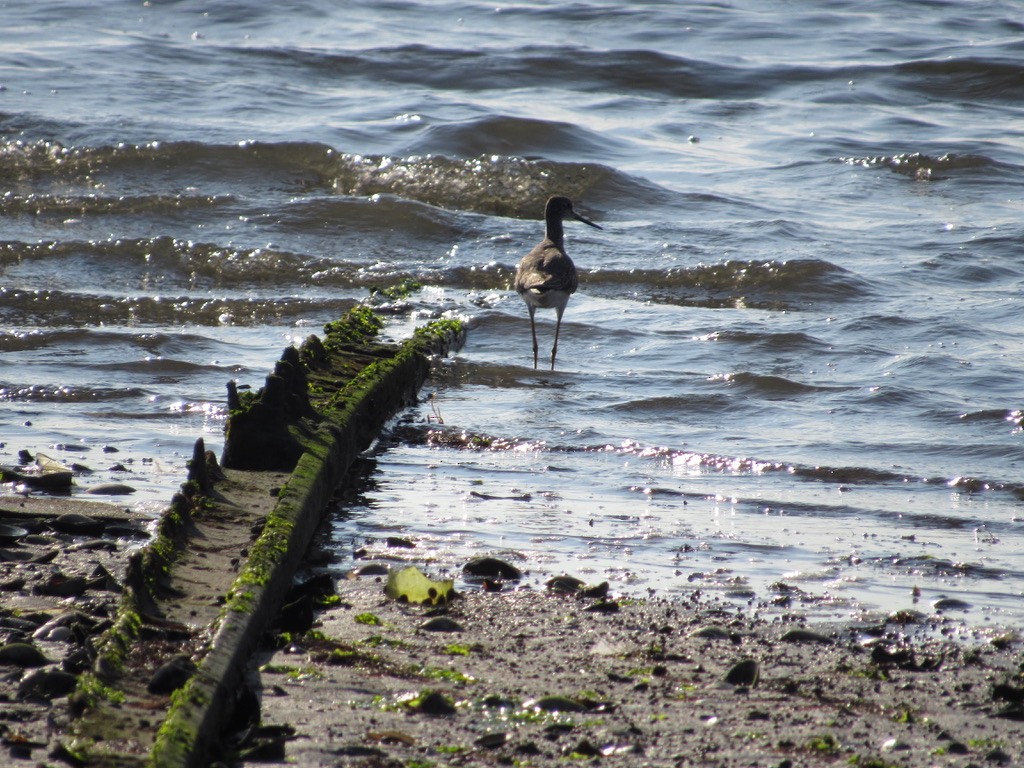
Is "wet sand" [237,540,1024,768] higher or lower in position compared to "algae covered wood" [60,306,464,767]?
lower

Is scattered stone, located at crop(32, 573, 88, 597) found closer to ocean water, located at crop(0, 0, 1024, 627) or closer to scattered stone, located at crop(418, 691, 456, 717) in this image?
ocean water, located at crop(0, 0, 1024, 627)

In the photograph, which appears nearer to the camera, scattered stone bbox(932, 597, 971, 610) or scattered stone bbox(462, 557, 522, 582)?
scattered stone bbox(932, 597, 971, 610)

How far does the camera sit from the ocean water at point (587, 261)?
511 cm

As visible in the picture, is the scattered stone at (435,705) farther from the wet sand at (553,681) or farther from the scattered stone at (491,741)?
the scattered stone at (491,741)

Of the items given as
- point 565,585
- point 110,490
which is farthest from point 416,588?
point 110,490

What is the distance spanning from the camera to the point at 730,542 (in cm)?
473

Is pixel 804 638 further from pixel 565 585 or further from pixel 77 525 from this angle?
pixel 77 525

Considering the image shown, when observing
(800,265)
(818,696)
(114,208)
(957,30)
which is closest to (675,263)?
(800,265)

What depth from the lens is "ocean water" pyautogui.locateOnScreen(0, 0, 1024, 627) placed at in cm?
511

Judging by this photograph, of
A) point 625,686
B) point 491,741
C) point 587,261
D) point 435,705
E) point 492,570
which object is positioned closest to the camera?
point 491,741

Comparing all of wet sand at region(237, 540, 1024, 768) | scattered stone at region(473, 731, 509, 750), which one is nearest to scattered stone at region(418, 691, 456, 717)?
wet sand at region(237, 540, 1024, 768)

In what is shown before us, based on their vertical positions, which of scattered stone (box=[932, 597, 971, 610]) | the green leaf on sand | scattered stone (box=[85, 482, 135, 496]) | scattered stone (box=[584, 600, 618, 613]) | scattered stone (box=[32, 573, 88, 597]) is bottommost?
scattered stone (box=[932, 597, 971, 610])

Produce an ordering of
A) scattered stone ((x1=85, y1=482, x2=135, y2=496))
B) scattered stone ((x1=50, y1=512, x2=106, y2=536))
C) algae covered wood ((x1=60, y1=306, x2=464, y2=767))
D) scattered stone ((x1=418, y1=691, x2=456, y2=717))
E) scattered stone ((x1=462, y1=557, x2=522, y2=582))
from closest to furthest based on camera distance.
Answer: algae covered wood ((x1=60, y1=306, x2=464, y2=767)) → scattered stone ((x1=418, y1=691, x2=456, y2=717)) → scattered stone ((x1=462, y1=557, x2=522, y2=582)) → scattered stone ((x1=50, y1=512, x2=106, y2=536)) → scattered stone ((x1=85, y1=482, x2=135, y2=496))

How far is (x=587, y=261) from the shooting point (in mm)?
11102
